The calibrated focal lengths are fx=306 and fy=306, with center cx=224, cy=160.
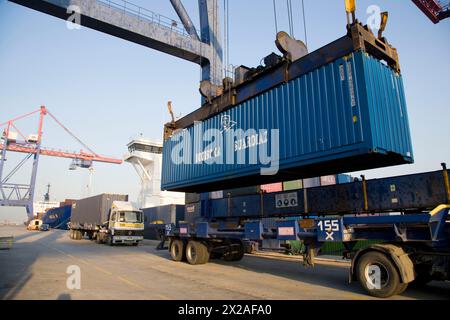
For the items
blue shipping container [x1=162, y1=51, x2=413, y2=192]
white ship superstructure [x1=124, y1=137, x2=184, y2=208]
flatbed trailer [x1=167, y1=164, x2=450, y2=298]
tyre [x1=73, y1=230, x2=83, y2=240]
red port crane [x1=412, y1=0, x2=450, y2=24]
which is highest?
red port crane [x1=412, y1=0, x2=450, y2=24]

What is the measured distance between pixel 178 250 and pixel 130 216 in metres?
9.73

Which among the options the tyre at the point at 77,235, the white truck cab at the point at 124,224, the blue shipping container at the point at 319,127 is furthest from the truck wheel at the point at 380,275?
the tyre at the point at 77,235

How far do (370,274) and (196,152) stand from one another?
7250 millimetres

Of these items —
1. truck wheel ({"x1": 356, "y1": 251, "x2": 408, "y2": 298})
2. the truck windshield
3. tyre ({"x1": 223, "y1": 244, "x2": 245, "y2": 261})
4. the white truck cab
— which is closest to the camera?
truck wheel ({"x1": 356, "y1": 251, "x2": 408, "y2": 298})

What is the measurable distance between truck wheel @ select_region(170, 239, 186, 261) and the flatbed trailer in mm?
4275

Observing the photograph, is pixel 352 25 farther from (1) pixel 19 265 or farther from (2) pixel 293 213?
(1) pixel 19 265

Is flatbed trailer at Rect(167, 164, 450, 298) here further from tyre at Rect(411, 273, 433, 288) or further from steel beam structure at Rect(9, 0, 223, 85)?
steel beam structure at Rect(9, 0, 223, 85)

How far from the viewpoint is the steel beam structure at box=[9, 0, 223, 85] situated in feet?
46.0

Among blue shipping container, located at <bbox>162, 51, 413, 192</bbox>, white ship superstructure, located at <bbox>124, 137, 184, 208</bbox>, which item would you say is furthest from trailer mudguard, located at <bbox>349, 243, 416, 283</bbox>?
white ship superstructure, located at <bbox>124, 137, 184, 208</bbox>

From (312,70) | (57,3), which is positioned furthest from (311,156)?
(57,3)

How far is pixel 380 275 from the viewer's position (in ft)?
20.8

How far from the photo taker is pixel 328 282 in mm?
8195

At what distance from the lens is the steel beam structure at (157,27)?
1401cm
